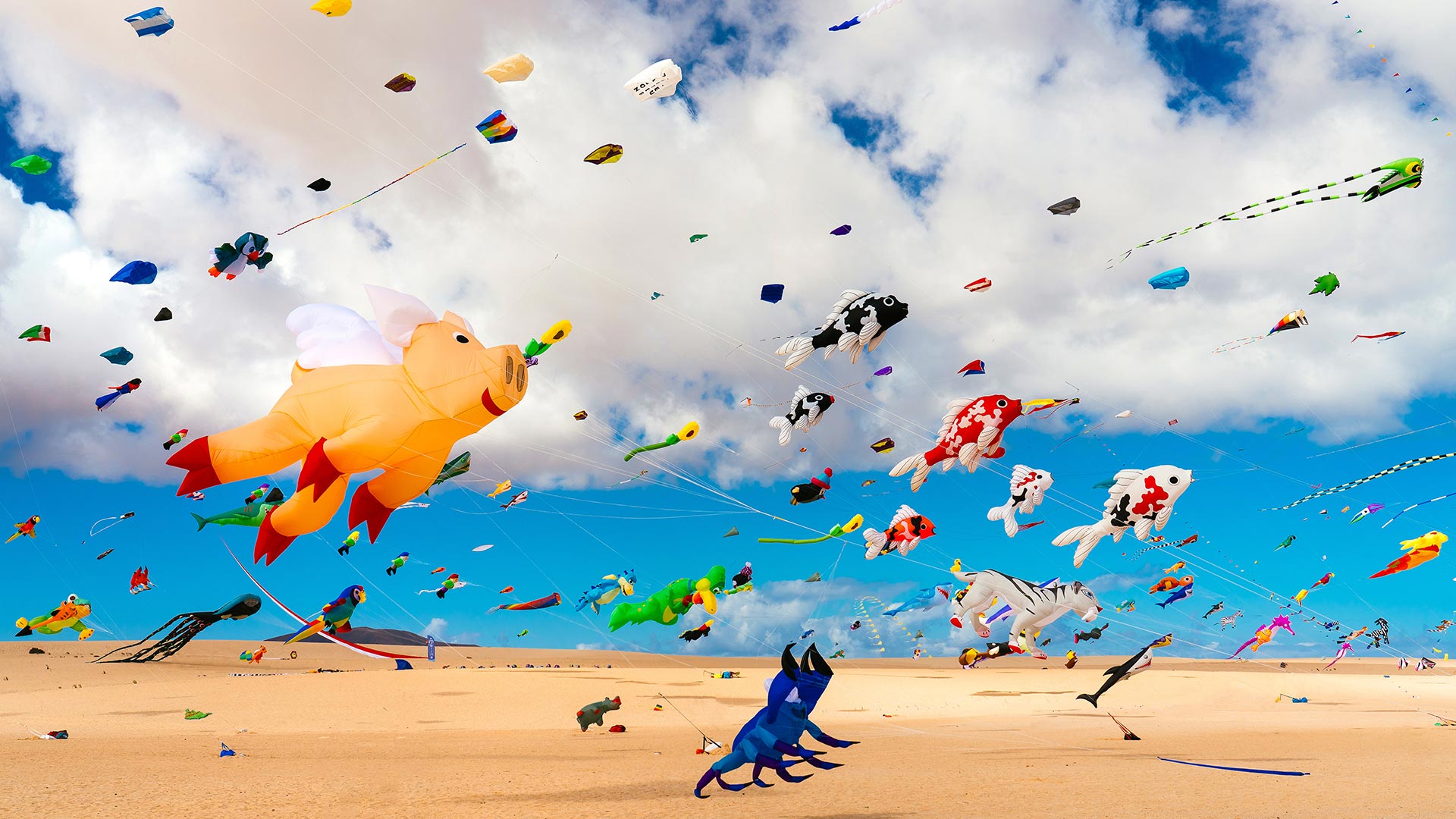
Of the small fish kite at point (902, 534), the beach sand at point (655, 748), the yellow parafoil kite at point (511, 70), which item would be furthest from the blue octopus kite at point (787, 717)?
the yellow parafoil kite at point (511, 70)

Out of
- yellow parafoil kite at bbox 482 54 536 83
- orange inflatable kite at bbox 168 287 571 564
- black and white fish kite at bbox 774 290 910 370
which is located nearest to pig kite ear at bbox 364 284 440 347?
orange inflatable kite at bbox 168 287 571 564

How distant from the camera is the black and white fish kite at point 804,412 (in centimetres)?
1475

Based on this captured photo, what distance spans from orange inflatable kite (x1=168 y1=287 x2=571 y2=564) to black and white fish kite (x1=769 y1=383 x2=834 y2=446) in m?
5.44

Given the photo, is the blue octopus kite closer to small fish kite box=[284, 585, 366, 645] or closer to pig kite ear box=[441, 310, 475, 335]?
pig kite ear box=[441, 310, 475, 335]

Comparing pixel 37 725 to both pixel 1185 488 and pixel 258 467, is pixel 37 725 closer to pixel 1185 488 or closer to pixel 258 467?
pixel 258 467

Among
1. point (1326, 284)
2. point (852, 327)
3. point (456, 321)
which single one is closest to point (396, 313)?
point (456, 321)

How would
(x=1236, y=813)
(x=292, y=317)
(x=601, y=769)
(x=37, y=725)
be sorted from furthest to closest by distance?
(x=37, y=725) < (x=601, y=769) < (x=292, y=317) < (x=1236, y=813)

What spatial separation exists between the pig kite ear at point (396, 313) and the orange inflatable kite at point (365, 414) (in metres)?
0.01

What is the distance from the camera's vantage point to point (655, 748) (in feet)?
53.4

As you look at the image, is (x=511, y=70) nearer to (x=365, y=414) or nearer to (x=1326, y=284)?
(x=365, y=414)

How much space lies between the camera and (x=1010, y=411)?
1304cm

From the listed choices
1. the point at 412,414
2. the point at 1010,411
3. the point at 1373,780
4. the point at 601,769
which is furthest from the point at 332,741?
the point at 1373,780

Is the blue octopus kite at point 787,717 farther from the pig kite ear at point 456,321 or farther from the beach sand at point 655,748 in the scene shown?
the pig kite ear at point 456,321

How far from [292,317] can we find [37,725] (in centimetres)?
1477
